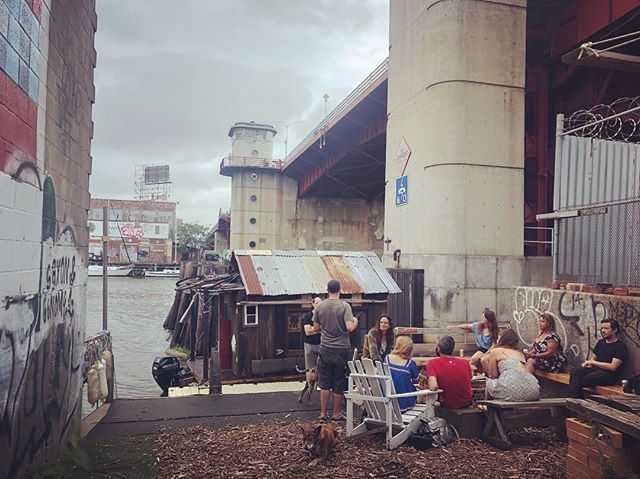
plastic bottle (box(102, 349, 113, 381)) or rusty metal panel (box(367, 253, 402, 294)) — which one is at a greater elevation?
rusty metal panel (box(367, 253, 402, 294))

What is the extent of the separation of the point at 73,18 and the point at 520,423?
23.1 feet

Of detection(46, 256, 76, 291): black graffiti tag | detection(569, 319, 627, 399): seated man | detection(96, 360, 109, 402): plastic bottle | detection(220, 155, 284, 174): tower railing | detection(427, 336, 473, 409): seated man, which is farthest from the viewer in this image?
detection(220, 155, 284, 174): tower railing

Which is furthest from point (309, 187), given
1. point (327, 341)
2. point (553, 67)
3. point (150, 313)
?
point (327, 341)

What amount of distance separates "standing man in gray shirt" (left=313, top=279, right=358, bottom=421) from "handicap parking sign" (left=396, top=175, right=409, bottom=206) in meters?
11.8

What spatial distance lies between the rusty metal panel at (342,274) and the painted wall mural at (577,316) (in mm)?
4197

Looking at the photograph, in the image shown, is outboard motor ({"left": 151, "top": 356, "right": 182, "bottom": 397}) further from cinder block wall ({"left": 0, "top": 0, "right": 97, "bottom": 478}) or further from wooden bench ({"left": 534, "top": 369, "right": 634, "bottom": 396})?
wooden bench ({"left": 534, "top": 369, "right": 634, "bottom": 396})

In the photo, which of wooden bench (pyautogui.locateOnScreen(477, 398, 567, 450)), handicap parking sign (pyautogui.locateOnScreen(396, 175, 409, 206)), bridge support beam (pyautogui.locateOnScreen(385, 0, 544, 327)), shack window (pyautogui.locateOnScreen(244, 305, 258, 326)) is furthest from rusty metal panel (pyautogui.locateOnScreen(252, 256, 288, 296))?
handicap parking sign (pyautogui.locateOnScreen(396, 175, 409, 206))

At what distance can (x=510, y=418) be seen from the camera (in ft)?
20.2

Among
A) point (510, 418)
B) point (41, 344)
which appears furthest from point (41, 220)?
point (510, 418)

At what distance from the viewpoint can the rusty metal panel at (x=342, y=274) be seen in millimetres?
12609

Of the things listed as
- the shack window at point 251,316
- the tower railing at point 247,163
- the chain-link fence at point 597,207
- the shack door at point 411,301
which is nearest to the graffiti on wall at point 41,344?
the shack window at point 251,316

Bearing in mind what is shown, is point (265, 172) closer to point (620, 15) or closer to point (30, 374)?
point (620, 15)

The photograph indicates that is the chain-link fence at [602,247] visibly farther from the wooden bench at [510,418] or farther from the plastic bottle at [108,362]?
the plastic bottle at [108,362]

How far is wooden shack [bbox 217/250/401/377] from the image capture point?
12.2m
